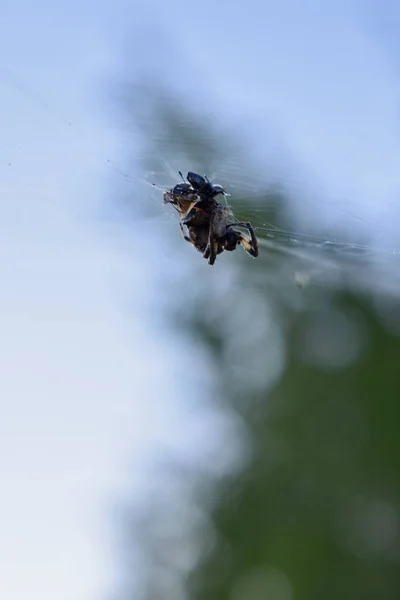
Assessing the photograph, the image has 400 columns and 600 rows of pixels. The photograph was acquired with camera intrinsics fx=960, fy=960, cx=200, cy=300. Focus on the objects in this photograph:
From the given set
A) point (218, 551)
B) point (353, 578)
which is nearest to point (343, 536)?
point (353, 578)

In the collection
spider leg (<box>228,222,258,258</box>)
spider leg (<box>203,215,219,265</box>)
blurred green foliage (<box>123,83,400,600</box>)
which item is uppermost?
blurred green foliage (<box>123,83,400,600</box>)

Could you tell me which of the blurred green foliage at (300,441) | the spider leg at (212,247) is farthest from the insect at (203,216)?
the blurred green foliage at (300,441)

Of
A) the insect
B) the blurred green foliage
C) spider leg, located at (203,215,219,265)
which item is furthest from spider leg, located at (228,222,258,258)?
the blurred green foliage

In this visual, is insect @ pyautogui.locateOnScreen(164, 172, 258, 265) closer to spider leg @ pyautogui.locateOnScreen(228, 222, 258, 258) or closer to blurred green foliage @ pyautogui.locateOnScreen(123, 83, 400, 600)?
spider leg @ pyautogui.locateOnScreen(228, 222, 258, 258)

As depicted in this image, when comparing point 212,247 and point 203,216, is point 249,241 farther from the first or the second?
point 203,216

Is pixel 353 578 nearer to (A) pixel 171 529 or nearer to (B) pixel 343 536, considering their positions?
(B) pixel 343 536

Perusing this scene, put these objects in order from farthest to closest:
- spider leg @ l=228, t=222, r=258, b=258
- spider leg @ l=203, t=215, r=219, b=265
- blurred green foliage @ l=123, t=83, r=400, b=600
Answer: blurred green foliage @ l=123, t=83, r=400, b=600
spider leg @ l=228, t=222, r=258, b=258
spider leg @ l=203, t=215, r=219, b=265

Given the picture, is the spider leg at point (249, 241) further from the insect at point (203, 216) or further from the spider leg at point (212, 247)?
the spider leg at point (212, 247)
